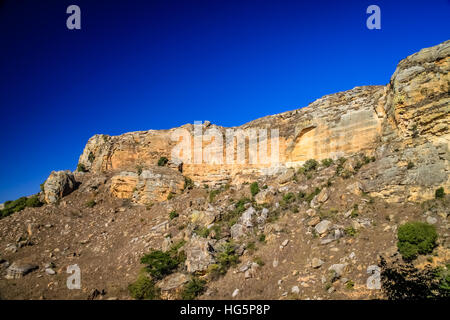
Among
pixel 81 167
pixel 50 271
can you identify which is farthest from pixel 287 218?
pixel 81 167

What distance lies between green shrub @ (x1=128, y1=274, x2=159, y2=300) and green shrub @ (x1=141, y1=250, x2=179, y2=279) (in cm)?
59

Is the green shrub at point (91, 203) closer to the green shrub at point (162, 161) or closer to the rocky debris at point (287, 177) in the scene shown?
the green shrub at point (162, 161)

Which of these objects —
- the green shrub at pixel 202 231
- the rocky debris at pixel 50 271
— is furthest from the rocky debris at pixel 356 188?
the rocky debris at pixel 50 271

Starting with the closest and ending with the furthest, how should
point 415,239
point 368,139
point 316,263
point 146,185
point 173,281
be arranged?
1. point 415,239
2. point 316,263
3. point 173,281
4. point 368,139
5. point 146,185

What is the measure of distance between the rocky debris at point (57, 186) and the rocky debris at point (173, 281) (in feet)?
50.5

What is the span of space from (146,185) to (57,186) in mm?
8303

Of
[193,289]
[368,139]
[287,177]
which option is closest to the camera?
[193,289]

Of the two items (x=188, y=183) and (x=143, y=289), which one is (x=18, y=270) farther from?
(x=188, y=183)

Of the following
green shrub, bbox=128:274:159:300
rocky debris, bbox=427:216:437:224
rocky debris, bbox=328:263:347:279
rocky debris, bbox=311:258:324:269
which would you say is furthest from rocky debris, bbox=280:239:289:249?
green shrub, bbox=128:274:159:300

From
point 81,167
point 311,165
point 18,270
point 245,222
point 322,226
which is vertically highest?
point 81,167

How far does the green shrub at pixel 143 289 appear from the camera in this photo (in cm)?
1293

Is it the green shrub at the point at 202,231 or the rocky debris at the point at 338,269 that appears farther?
the green shrub at the point at 202,231

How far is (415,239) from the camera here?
34.5 ft
